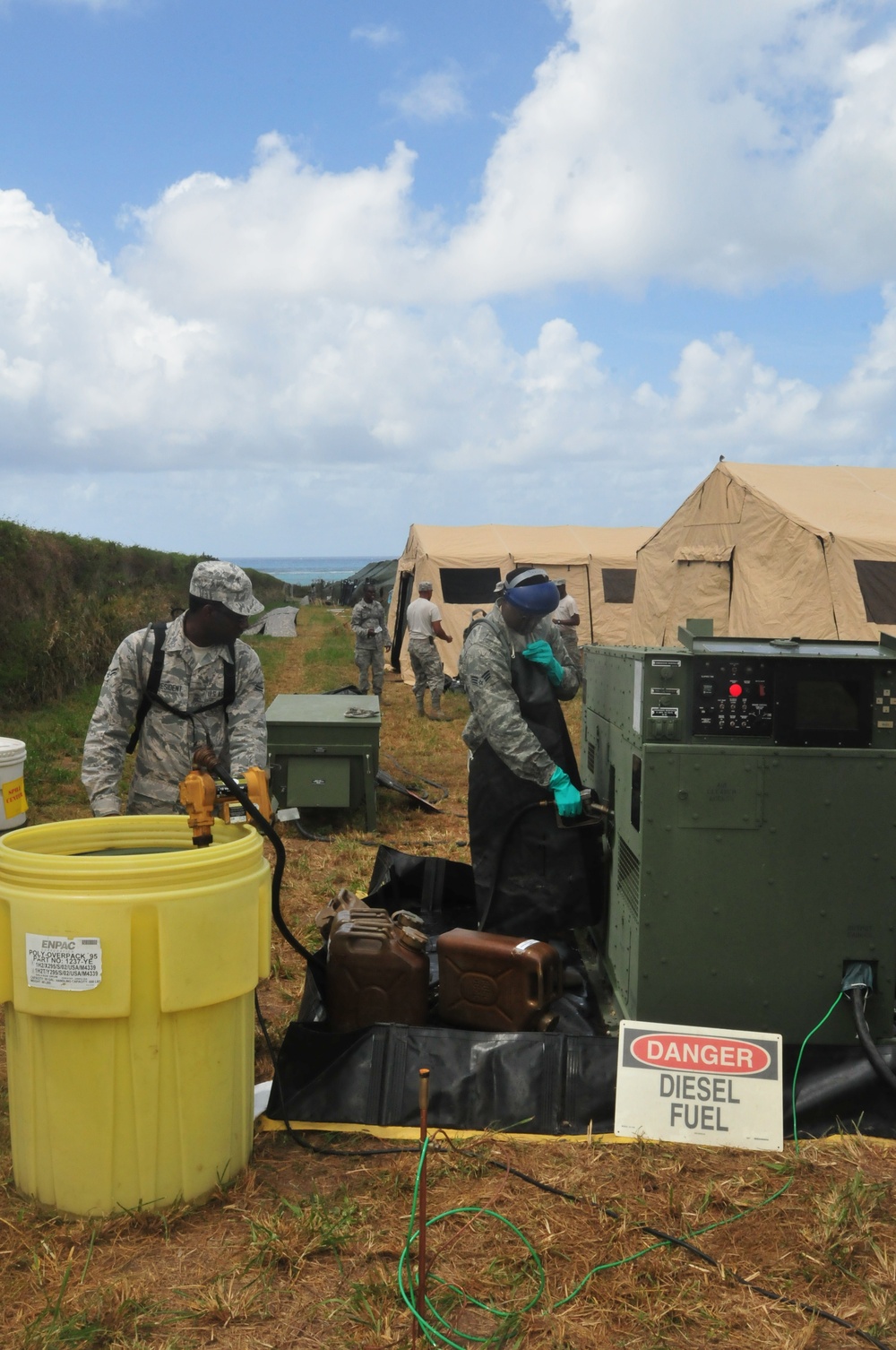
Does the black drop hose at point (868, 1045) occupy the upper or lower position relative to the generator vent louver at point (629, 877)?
lower

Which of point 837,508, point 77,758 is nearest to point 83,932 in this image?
point 77,758

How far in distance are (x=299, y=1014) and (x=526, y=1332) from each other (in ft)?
6.59

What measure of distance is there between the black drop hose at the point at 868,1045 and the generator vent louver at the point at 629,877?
0.78 metres

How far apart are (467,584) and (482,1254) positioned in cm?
1599

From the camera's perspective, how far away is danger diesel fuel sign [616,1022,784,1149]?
3.45 m

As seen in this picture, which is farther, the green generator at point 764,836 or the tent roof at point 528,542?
the tent roof at point 528,542

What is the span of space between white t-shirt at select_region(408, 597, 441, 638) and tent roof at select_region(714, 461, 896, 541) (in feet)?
14.4

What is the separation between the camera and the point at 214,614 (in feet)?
13.6

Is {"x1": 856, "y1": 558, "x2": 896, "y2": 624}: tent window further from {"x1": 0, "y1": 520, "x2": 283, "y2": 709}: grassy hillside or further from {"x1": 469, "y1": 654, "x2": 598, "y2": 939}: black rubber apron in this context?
{"x1": 0, "y1": 520, "x2": 283, "y2": 709}: grassy hillside

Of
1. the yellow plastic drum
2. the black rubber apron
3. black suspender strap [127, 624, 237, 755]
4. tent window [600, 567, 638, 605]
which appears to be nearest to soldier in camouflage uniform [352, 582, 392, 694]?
tent window [600, 567, 638, 605]

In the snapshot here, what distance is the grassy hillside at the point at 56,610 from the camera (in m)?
13.1

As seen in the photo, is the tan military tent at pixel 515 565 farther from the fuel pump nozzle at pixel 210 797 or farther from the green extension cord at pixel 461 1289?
the green extension cord at pixel 461 1289

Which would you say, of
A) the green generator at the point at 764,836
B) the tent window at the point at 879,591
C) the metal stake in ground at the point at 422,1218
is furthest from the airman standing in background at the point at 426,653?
the metal stake in ground at the point at 422,1218

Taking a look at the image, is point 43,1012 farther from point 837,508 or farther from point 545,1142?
point 837,508
